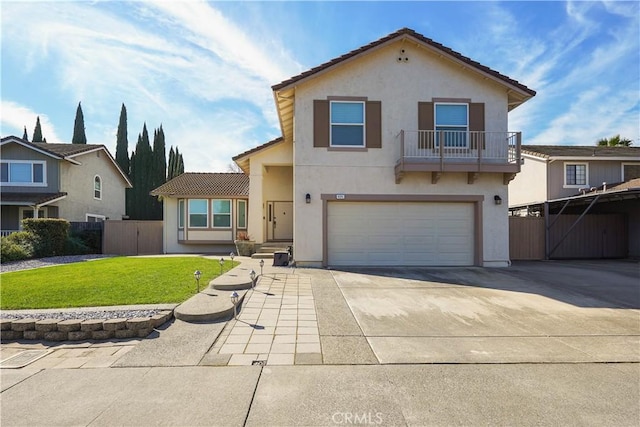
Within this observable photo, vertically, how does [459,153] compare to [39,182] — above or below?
above

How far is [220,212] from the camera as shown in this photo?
55.8 ft

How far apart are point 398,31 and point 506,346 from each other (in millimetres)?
10983

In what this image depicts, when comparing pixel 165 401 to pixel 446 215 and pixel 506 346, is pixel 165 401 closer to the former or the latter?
pixel 506 346

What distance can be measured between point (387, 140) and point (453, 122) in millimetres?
2624

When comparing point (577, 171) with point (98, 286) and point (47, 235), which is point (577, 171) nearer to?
point (98, 286)

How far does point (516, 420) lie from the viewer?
2.99 m

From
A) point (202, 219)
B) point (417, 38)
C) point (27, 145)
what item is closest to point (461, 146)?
point (417, 38)

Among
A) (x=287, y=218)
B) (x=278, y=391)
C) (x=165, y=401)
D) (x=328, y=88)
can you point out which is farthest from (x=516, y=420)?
(x=287, y=218)

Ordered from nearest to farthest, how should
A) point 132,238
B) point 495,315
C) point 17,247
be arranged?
point 495,315 < point 17,247 < point 132,238

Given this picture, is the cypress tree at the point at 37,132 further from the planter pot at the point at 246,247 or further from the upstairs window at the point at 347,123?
the upstairs window at the point at 347,123

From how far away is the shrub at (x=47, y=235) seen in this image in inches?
555

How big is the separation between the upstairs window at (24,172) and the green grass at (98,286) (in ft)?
42.5

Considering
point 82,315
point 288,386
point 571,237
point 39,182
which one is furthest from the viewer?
point 39,182

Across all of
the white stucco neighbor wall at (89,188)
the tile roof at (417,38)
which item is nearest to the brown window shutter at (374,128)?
the tile roof at (417,38)
